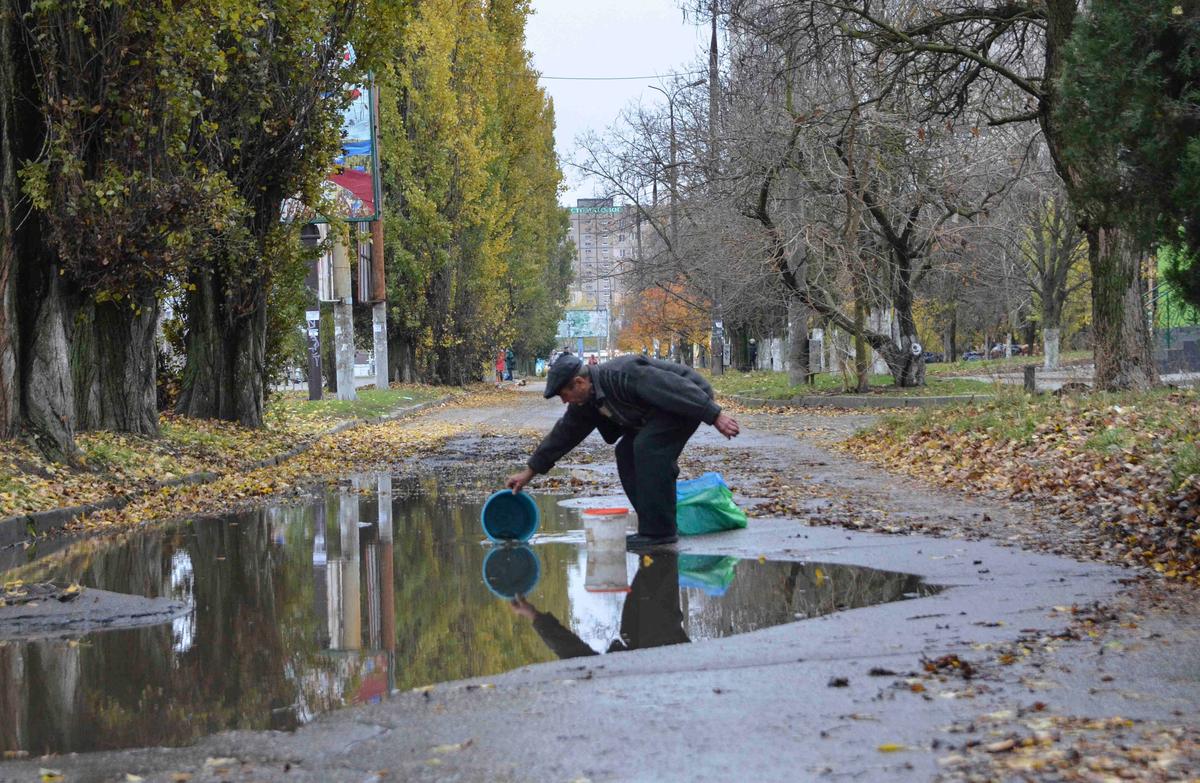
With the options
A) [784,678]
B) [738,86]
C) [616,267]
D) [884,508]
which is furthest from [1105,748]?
[616,267]

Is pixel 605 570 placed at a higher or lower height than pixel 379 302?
lower

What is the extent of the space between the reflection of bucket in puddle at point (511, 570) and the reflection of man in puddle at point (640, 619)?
34 cm

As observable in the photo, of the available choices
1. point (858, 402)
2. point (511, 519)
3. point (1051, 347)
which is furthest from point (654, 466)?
point (1051, 347)

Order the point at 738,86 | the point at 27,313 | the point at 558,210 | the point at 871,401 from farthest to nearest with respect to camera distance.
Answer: the point at 558,210, the point at 738,86, the point at 871,401, the point at 27,313

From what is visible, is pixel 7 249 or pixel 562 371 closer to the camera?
pixel 562 371

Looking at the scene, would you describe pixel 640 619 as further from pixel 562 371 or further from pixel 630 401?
pixel 630 401

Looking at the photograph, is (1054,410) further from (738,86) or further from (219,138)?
(738,86)

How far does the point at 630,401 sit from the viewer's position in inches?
364

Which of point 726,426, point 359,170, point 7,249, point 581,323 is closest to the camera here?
point 726,426

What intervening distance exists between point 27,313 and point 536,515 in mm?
7677

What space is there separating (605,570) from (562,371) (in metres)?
1.42

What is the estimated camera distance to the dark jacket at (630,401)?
903 centimetres

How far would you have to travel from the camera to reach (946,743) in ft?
14.8

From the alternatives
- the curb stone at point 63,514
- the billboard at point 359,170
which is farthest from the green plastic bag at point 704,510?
the billboard at point 359,170
